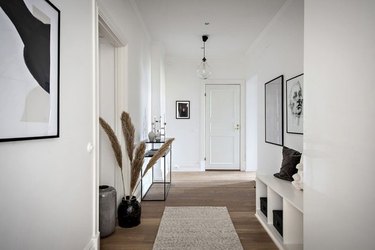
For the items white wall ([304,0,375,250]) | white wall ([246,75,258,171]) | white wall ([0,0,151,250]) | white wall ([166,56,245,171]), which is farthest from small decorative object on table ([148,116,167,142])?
white wall ([304,0,375,250])

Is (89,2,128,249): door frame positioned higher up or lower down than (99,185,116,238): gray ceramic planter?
higher up

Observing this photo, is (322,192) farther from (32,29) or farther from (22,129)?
(32,29)

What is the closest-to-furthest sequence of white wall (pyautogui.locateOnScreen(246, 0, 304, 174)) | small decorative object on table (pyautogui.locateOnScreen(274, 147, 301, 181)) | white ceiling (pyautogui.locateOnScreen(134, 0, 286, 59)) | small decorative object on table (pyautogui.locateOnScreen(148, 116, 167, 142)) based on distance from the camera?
small decorative object on table (pyautogui.locateOnScreen(274, 147, 301, 181)) < white wall (pyautogui.locateOnScreen(246, 0, 304, 174)) < white ceiling (pyautogui.locateOnScreen(134, 0, 286, 59)) < small decorative object on table (pyautogui.locateOnScreen(148, 116, 167, 142))

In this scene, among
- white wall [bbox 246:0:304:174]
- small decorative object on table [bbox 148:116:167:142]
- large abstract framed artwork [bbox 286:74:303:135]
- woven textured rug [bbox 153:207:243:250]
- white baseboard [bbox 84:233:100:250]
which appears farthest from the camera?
small decorative object on table [bbox 148:116:167:142]

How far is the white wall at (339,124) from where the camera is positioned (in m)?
1.00

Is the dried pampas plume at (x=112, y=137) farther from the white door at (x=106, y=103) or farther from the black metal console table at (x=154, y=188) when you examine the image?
the black metal console table at (x=154, y=188)

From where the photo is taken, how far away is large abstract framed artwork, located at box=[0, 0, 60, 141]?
0.99m

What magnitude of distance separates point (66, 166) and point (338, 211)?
59.9 inches

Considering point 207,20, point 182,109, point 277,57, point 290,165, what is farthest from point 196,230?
point 182,109

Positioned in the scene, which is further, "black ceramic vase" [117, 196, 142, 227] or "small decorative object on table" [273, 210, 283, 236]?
"black ceramic vase" [117, 196, 142, 227]

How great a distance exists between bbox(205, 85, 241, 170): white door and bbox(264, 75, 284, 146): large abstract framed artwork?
6.38 ft

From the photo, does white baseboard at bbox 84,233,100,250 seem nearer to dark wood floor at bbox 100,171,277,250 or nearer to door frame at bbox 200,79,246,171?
dark wood floor at bbox 100,171,277,250

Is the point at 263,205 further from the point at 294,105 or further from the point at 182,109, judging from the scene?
the point at 182,109

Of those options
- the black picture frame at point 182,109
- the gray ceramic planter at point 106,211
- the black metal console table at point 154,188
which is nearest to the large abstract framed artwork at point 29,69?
the gray ceramic planter at point 106,211
